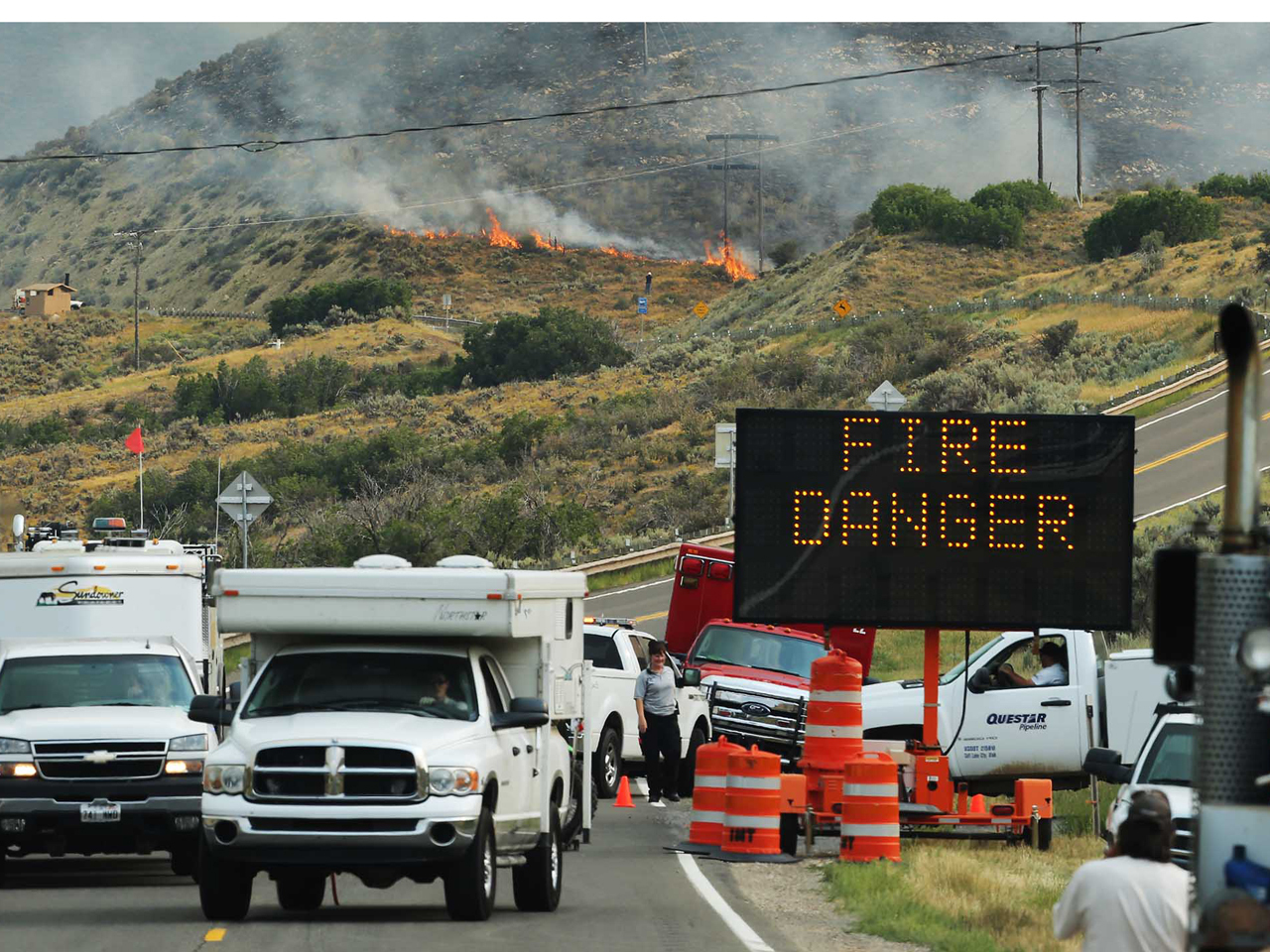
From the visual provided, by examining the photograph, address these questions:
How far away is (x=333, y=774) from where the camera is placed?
45.2ft

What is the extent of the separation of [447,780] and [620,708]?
1079 cm

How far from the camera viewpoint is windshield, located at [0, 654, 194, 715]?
710 inches

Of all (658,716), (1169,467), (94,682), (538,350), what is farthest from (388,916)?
(538,350)

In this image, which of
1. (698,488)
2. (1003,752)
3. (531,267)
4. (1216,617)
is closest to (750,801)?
(1003,752)

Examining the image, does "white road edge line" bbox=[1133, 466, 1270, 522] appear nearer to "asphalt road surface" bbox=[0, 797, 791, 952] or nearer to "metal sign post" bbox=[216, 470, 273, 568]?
"metal sign post" bbox=[216, 470, 273, 568]

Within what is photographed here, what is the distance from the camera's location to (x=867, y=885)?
16500mm

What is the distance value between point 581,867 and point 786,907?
109 inches

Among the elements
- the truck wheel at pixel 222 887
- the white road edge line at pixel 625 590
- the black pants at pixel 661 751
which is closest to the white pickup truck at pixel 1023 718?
the black pants at pixel 661 751

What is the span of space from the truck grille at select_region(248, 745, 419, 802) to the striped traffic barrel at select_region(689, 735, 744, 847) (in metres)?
5.47

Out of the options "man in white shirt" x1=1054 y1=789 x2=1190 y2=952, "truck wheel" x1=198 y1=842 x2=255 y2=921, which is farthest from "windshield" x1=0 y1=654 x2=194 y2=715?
"man in white shirt" x1=1054 y1=789 x2=1190 y2=952

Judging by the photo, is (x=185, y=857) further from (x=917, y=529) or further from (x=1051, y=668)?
(x=1051, y=668)

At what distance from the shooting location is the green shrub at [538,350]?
101125 mm

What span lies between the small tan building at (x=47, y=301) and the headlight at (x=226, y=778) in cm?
13574

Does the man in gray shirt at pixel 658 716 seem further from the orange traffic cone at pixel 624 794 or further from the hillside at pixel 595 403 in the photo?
the hillside at pixel 595 403
